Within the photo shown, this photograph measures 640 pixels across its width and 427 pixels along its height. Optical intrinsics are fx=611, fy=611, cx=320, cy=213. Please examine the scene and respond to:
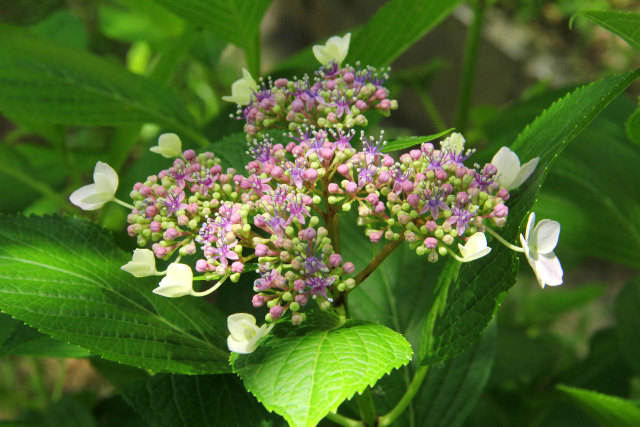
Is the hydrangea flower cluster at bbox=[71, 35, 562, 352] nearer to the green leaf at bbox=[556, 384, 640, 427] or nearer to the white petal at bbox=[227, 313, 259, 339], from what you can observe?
the white petal at bbox=[227, 313, 259, 339]

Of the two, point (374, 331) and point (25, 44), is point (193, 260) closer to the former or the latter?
point (374, 331)

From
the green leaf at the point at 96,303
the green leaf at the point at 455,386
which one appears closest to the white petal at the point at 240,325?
the green leaf at the point at 96,303

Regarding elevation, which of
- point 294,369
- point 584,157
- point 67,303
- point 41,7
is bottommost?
point 41,7

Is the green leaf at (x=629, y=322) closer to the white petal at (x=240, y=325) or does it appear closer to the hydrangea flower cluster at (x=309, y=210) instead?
the hydrangea flower cluster at (x=309, y=210)

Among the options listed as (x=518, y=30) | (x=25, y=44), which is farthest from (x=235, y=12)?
(x=518, y=30)

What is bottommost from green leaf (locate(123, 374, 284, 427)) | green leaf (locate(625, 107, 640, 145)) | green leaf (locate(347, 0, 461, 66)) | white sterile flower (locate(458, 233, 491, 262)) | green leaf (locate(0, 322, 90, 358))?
green leaf (locate(0, 322, 90, 358))

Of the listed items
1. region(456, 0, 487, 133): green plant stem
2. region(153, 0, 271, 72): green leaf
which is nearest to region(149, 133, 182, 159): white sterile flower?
region(153, 0, 271, 72): green leaf

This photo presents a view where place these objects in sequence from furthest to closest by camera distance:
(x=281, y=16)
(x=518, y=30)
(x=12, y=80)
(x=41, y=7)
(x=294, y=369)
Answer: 1. (x=281, y=16)
2. (x=518, y=30)
3. (x=41, y=7)
4. (x=12, y=80)
5. (x=294, y=369)
